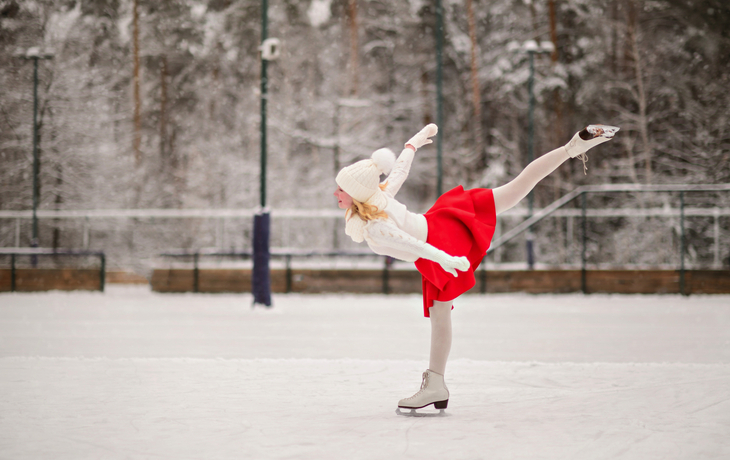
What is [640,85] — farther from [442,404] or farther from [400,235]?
[400,235]

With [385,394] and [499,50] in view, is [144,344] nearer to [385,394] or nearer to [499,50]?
[385,394]

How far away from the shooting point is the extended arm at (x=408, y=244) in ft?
13.8

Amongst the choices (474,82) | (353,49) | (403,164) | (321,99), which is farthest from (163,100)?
(403,164)

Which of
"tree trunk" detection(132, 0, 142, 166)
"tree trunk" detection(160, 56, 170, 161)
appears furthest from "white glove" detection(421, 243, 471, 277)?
"tree trunk" detection(160, 56, 170, 161)

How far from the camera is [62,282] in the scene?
56.7 ft

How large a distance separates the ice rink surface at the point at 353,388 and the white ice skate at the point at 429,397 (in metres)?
0.10

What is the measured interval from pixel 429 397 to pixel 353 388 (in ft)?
3.30

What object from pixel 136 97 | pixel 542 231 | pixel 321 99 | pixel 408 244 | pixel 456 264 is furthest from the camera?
pixel 136 97

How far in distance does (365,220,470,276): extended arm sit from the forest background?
49.7 feet

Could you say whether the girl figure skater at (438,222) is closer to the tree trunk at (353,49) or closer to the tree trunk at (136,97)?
the tree trunk at (353,49)

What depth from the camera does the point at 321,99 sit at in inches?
1101

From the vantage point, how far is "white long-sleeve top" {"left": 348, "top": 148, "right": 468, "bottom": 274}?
14.0ft

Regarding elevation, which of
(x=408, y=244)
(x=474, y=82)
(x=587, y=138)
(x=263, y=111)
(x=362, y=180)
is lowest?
(x=408, y=244)

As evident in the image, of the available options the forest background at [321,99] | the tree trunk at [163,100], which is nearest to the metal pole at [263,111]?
the forest background at [321,99]
